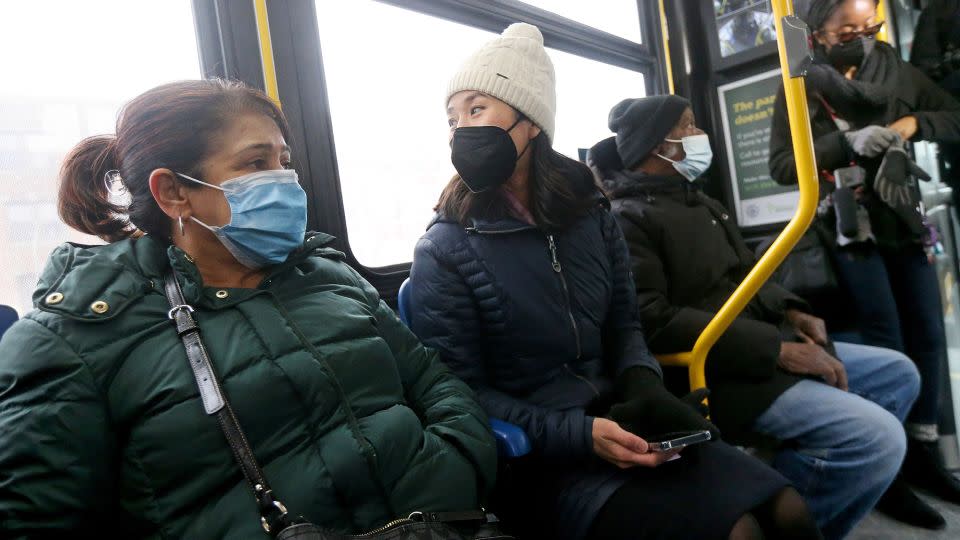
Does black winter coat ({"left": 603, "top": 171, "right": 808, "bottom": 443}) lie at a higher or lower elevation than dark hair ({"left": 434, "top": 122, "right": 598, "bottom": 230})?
lower

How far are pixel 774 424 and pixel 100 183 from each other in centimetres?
180

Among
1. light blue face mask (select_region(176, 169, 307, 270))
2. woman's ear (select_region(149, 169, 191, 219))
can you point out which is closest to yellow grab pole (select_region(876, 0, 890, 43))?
light blue face mask (select_region(176, 169, 307, 270))

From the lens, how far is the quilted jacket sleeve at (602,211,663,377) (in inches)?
66.2

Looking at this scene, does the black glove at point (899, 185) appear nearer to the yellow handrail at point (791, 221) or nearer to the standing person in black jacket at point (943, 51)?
the standing person in black jacket at point (943, 51)

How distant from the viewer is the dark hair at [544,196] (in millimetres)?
1600

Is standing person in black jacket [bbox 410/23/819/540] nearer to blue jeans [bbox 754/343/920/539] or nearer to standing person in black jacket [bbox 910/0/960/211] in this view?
blue jeans [bbox 754/343/920/539]

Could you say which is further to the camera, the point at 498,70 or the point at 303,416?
the point at 498,70

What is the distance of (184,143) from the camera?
1.20m

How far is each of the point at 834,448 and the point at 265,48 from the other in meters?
1.93

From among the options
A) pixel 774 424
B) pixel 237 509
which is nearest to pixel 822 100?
pixel 774 424

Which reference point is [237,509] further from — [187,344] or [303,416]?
[187,344]

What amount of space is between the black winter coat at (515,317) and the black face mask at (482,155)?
111 mm

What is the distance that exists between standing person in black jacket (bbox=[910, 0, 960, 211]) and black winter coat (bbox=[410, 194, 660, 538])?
2262 mm

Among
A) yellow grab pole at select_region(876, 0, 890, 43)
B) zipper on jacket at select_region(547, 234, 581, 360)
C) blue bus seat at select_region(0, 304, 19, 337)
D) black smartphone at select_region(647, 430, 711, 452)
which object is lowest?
black smartphone at select_region(647, 430, 711, 452)
